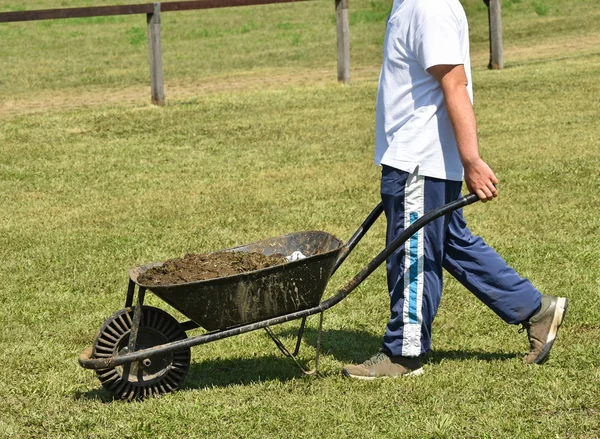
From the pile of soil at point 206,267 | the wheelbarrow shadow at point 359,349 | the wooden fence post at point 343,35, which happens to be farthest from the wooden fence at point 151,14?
the pile of soil at point 206,267

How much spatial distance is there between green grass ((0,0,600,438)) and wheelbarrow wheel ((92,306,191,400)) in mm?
80

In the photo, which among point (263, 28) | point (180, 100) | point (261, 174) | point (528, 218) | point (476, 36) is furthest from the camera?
point (263, 28)

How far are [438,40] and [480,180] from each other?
0.64 meters

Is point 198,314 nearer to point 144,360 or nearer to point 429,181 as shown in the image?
point 144,360

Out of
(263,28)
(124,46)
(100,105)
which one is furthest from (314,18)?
(100,105)

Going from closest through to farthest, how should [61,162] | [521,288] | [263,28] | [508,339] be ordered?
[521,288] → [508,339] → [61,162] → [263,28]

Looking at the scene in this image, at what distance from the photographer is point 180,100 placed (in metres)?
14.9

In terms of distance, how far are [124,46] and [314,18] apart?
18.3 ft

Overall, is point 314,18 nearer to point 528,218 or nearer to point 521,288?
point 528,218

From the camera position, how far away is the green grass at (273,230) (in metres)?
4.77

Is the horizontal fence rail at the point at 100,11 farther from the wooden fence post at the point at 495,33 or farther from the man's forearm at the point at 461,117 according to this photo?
the man's forearm at the point at 461,117

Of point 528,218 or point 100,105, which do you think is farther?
point 100,105

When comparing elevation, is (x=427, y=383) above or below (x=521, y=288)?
below

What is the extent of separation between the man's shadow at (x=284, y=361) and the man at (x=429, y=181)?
1.20ft
